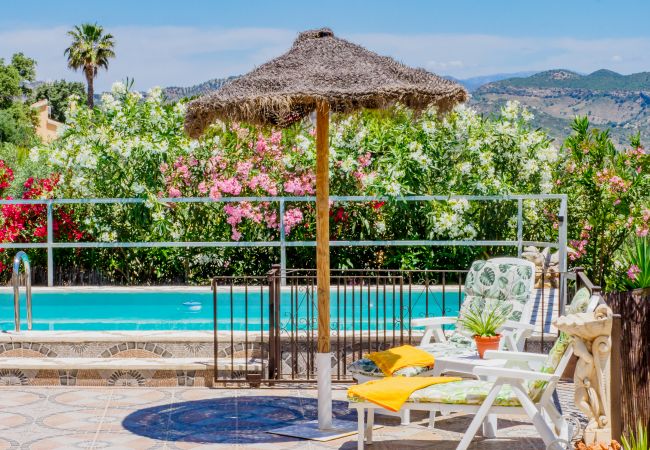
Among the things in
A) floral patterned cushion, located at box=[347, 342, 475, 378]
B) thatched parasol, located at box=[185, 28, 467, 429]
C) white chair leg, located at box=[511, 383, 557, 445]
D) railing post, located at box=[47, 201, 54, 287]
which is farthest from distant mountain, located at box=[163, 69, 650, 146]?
white chair leg, located at box=[511, 383, 557, 445]

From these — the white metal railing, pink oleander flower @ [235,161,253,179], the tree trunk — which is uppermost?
the tree trunk

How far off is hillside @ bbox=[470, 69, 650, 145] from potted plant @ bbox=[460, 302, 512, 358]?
243 feet

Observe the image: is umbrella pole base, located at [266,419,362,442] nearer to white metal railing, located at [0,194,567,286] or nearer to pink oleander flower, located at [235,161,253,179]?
white metal railing, located at [0,194,567,286]

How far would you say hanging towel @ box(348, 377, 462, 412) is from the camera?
572 cm

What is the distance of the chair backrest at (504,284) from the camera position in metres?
7.53

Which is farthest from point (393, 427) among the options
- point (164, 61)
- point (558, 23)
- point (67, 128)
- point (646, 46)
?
point (646, 46)

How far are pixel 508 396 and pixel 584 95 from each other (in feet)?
287

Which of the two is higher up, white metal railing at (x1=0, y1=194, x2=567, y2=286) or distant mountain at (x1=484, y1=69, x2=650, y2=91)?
distant mountain at (x1=484, y1=69, x2=650, y2=91)

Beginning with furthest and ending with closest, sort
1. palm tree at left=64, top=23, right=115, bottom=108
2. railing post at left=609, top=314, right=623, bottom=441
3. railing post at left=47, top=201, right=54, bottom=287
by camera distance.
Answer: palm tree at left=64, top=23, right=115, bottom=108 < railing post at left=47, top=201, right=54, bottom=287 < railing post at left=609, top=314, right=623, bottom=441

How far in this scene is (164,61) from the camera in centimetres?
3622

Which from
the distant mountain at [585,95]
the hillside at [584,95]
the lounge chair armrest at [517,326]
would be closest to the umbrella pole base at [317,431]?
the lounge chair armrest at [517,326]

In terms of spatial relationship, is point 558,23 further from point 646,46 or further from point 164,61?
point 164,61

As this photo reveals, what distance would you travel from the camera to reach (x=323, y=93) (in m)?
6.21

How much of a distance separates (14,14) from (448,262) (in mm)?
42211
